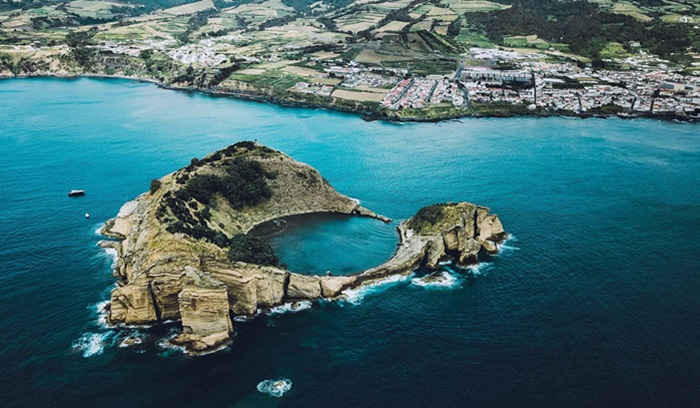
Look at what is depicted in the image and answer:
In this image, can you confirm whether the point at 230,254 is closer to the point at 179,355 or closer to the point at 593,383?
the point at 179,355

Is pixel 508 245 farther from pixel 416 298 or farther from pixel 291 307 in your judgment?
pixel 291 307

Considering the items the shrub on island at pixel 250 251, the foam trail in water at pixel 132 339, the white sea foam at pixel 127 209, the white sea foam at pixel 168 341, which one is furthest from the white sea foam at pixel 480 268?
the white sea foam at pixel 127 209

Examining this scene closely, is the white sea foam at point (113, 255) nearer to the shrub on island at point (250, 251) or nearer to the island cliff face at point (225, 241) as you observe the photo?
the island cliff face at point (225, 241)

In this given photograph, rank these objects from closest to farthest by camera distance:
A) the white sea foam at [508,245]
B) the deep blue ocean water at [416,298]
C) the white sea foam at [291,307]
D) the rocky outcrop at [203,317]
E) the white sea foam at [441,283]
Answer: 1. the deep blue ocean water at [416,298]
2. the rocky outcrop at [203,317]
3. the white sea foam at [291,307]
4. the white sea foam at [441,283]
5. the white sea foam at [508,245]

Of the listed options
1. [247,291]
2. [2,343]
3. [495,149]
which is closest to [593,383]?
[247,291]

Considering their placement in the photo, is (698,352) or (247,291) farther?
(247,291)

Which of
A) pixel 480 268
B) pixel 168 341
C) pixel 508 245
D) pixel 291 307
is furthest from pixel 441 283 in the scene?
pixel 168 341
